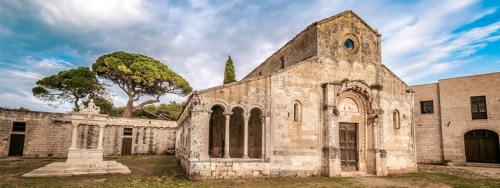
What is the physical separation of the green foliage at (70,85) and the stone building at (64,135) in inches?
224

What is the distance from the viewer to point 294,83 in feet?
44.9

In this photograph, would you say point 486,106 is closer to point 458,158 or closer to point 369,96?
point 458,158

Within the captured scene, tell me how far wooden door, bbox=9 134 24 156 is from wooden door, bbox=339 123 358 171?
82.9ft

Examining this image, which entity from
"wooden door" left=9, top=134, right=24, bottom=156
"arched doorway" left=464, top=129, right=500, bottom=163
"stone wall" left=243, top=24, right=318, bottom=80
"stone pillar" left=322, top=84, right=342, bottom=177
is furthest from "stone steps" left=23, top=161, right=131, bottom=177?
"arched doorway" left=464, top=129, right=500, bottom=163

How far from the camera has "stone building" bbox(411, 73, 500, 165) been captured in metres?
20.7

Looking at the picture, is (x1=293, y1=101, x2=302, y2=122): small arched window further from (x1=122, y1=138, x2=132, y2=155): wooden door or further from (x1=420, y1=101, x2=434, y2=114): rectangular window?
(x1=122, y1=138, x2=132, y2=155): wooden door

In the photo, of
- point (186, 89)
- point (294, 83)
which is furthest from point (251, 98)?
point (186, 89)

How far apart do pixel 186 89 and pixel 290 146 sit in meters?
24.8

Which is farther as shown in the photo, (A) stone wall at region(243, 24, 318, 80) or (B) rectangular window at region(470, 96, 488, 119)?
(B) rectangular window at region(470, 96, 488, 119)

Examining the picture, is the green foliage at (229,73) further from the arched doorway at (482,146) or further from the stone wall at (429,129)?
the arched doorway at (482,146)

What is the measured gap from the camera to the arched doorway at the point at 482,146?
804 inches

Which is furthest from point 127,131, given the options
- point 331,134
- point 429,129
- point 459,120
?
point 459,120

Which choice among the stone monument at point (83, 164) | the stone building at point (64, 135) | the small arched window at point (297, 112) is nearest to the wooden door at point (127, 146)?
the stone building at point (64, 135)

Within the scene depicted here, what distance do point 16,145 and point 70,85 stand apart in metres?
8.44
